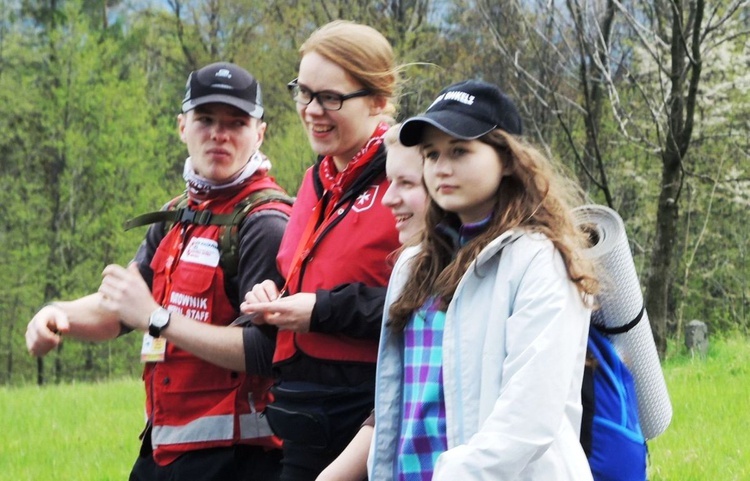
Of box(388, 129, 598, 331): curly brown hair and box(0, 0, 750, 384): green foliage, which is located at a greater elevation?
box(388, 129, 598, 331): curly brown hair

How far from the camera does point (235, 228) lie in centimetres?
343

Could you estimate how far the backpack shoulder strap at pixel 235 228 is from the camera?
340cm

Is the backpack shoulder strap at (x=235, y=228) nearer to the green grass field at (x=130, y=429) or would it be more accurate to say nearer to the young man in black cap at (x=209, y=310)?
the young man in black cap at (x=209, y=310)

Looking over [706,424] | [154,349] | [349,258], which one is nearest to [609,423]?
[349,258]

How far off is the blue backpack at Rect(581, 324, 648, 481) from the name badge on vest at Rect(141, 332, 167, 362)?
4.80ft

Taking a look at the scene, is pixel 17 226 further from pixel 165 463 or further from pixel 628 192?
pixel 165 463

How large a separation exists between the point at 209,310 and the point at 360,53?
910 millimetres

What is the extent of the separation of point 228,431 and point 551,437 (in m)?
1.46

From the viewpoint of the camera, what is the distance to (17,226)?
3250 cm

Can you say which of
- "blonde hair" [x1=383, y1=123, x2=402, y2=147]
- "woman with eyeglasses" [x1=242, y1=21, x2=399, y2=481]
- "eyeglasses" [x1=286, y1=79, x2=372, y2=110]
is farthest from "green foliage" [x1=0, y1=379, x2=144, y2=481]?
"blonde hair" [x1=383, y1=123, x2=402, y2=147]

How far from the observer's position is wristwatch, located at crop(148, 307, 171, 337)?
3.27 meters

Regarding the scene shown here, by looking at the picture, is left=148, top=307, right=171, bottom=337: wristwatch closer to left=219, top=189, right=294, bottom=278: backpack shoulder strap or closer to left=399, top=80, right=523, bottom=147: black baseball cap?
left=219, top=189, right=294, bottom=278: backpack shoulder strap

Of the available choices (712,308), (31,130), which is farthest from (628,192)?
(31,130)

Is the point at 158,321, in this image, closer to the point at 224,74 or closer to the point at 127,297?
the point at 127,297
